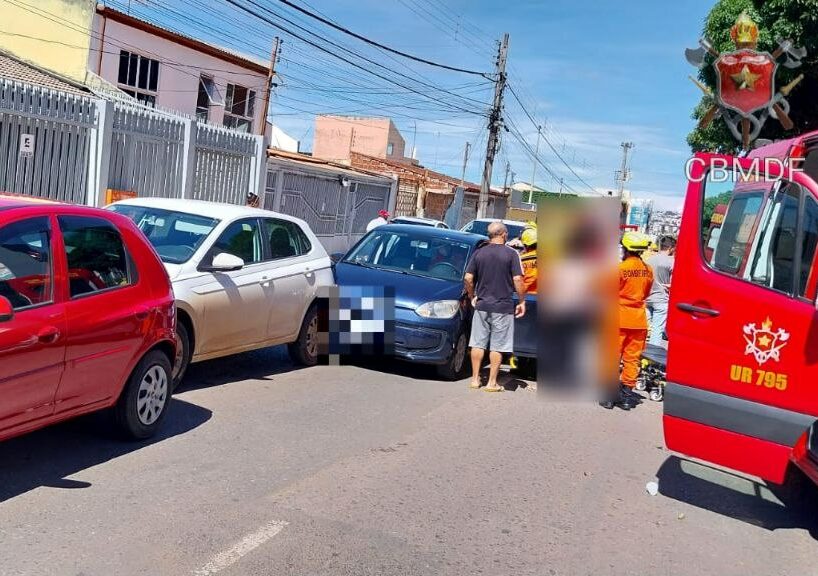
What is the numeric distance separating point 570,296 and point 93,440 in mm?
4935

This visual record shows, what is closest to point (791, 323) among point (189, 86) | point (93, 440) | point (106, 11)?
point (93, 440)

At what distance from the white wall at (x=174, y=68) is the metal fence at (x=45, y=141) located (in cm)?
1483

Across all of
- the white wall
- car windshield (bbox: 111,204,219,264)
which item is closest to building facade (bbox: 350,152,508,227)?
the white wall

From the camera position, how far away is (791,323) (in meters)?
4.62

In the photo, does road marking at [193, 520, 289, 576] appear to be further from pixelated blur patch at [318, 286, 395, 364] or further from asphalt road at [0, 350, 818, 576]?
pixelated blur patch at [318, 286, 395, 364]

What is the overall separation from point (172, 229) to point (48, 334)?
312cm

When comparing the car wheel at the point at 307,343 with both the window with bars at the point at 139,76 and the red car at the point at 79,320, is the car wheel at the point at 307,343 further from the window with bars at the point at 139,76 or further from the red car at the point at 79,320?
the window with bars at the point at 139,76

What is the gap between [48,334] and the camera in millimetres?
4488

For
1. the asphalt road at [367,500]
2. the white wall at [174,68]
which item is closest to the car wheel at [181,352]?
the asphalt road at [367,500]

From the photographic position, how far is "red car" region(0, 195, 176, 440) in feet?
14.4

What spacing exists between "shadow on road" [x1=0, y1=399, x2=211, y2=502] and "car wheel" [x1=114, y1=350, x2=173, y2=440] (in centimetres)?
13

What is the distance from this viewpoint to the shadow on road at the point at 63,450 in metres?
4.76

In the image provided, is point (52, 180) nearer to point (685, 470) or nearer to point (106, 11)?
point (685, 470)

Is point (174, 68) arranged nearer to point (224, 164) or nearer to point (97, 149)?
point (224, 164)
